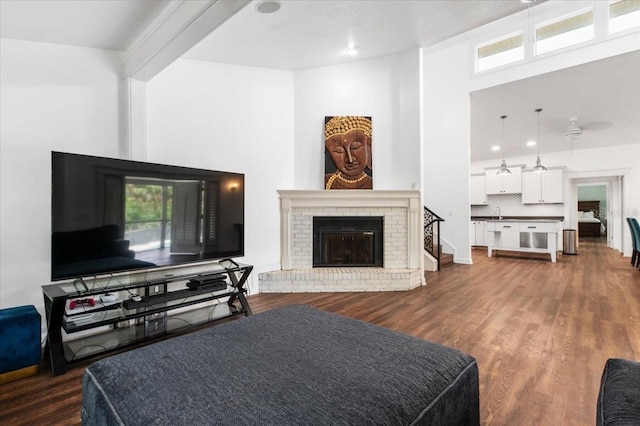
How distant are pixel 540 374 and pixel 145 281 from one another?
2978mm

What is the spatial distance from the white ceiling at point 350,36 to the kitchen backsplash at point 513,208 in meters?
2.40

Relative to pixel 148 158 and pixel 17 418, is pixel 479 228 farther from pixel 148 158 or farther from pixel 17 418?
pixel 17 418

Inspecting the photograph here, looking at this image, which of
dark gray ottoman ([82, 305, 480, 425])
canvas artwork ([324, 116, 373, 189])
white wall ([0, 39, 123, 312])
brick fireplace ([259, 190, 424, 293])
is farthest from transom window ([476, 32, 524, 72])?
white wall ([0, 39, 123, 312])

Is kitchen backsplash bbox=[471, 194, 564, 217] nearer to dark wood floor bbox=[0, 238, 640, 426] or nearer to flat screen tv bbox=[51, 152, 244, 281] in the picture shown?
dark wood floor bbox=[0, 238, 640, 426]

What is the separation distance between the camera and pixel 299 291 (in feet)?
13.8

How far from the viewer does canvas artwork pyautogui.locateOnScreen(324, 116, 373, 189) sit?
4508 millimetres

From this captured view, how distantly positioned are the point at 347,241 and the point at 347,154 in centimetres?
129

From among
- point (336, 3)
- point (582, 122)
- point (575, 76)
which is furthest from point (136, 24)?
point (582, 122)

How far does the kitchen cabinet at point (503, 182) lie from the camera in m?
8.30

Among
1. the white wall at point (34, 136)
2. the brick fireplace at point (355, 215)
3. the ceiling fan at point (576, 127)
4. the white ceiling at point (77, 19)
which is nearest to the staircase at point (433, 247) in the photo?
the brick fireplace at point (355, 215)

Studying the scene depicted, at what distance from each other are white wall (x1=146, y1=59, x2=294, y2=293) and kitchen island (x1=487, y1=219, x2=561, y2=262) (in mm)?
5369

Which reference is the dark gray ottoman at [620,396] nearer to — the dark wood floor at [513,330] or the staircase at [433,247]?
the dark wood floor at [513,330]

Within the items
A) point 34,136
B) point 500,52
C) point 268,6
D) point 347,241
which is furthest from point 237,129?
point 500,52

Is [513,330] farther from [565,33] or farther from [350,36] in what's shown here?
[565,33]
